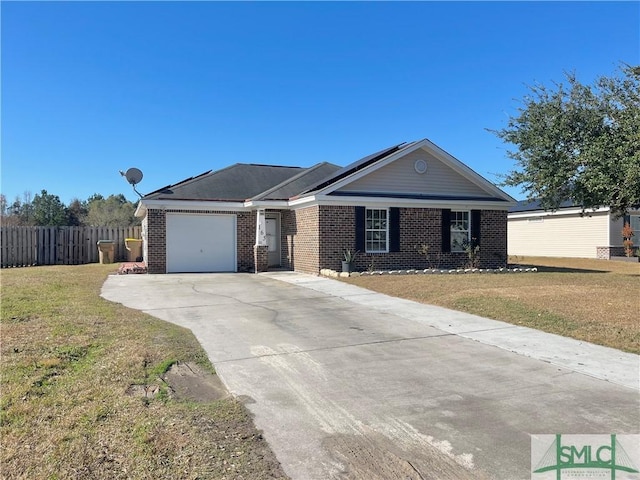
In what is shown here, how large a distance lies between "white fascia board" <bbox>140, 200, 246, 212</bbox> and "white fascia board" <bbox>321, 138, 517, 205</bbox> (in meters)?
4.23

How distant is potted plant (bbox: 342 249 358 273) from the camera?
1534 cm

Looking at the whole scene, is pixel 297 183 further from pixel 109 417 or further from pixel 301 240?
pixel 109 417

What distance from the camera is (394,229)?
1647 cm

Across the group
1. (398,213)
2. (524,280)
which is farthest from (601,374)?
(398,213)

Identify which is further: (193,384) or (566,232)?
(566,232)

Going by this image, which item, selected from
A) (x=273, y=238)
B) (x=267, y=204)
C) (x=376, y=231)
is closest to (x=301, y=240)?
(x=267, y=204)

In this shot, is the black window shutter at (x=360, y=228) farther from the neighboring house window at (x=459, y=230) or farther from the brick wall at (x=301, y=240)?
the neighboring house window at (x=459, y=230)

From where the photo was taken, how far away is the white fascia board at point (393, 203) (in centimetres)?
1546

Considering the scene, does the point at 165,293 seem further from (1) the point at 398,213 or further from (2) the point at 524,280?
(2) the point at 524,280

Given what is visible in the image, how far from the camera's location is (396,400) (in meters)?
4.53

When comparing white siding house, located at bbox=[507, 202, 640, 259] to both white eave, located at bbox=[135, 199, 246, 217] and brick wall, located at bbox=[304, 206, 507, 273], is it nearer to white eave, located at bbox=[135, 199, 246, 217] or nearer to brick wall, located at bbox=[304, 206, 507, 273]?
brick wall, located at bbox=[304, 206, 507, 273]

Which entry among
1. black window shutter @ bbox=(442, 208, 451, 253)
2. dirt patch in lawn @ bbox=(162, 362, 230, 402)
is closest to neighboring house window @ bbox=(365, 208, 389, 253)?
black window shutter @ bbox=(442, 208, 451, 253)

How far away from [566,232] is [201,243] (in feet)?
Result: 73.8

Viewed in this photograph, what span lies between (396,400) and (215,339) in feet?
10.7
